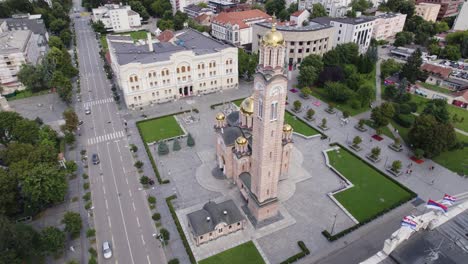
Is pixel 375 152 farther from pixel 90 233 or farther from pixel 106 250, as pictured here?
pixel 90 233

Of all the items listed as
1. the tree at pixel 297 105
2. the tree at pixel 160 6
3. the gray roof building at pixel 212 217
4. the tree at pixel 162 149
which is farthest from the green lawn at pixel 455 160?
the tree at pixel 160 6

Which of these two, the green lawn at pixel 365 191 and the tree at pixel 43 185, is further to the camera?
the green lawn at pixel 365 191

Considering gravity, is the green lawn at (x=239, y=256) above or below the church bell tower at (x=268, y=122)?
below

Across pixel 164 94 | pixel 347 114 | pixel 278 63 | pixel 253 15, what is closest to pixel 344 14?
pixel 253 15

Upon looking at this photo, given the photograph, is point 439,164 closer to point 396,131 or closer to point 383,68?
point 396,131

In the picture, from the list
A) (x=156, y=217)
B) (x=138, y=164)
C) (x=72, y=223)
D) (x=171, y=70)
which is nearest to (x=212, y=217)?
(x=156, y=217)

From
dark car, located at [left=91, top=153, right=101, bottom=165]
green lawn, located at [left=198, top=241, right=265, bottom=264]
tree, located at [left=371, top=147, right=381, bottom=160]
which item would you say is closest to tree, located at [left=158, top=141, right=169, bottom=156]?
dark car, located at [left=91, top=153, right=101, bottom=165]

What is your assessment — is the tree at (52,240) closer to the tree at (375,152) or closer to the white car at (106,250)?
the white car at (106,250)
